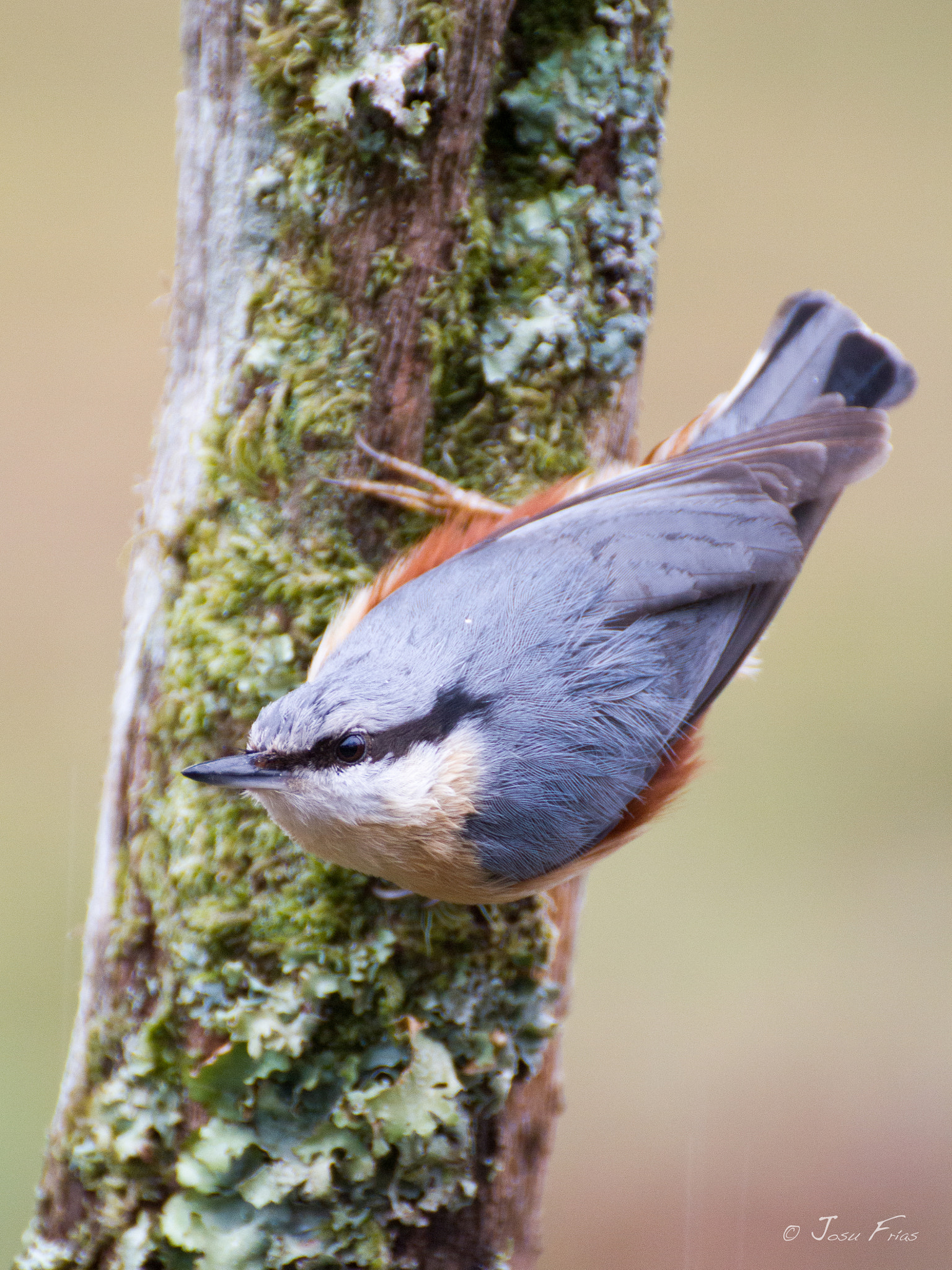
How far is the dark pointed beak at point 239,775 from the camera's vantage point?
161 cm

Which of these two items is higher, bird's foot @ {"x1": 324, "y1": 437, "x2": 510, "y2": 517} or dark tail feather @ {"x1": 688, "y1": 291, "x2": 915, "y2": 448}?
dark tail feather @ {"x1": 688, "y1": 291, "x2": 915, "y2": 448}

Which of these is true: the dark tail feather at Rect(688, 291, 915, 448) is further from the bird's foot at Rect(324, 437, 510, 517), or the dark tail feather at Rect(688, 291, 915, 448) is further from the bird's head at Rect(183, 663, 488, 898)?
the bird's head at Rect(183, 663, 488, 898)

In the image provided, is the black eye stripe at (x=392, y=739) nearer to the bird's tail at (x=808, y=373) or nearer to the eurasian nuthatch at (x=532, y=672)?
the eurasian nuthatch at (x=532, y=672)

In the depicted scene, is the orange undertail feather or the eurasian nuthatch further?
the orange undertail feather

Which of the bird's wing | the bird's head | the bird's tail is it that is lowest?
the bird's head

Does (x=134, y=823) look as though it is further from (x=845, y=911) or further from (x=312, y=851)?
(x=845, y=911)

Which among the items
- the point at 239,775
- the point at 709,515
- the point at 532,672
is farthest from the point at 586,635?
the point at 239,775

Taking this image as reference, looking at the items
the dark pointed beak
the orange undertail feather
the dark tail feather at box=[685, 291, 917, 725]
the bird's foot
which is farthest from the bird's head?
the dark tail feather at box=[685, 291, 917, 725]

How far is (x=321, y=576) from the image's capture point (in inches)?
73.9

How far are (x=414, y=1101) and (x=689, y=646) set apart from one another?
2.88 ft

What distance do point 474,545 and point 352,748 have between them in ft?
1.50

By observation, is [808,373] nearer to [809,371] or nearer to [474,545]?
[809,371]

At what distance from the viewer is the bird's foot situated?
6.14ft

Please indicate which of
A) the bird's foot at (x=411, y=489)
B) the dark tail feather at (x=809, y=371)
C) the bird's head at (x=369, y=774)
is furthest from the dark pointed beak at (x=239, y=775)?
the dark tail feather at (x=809, y=371)
